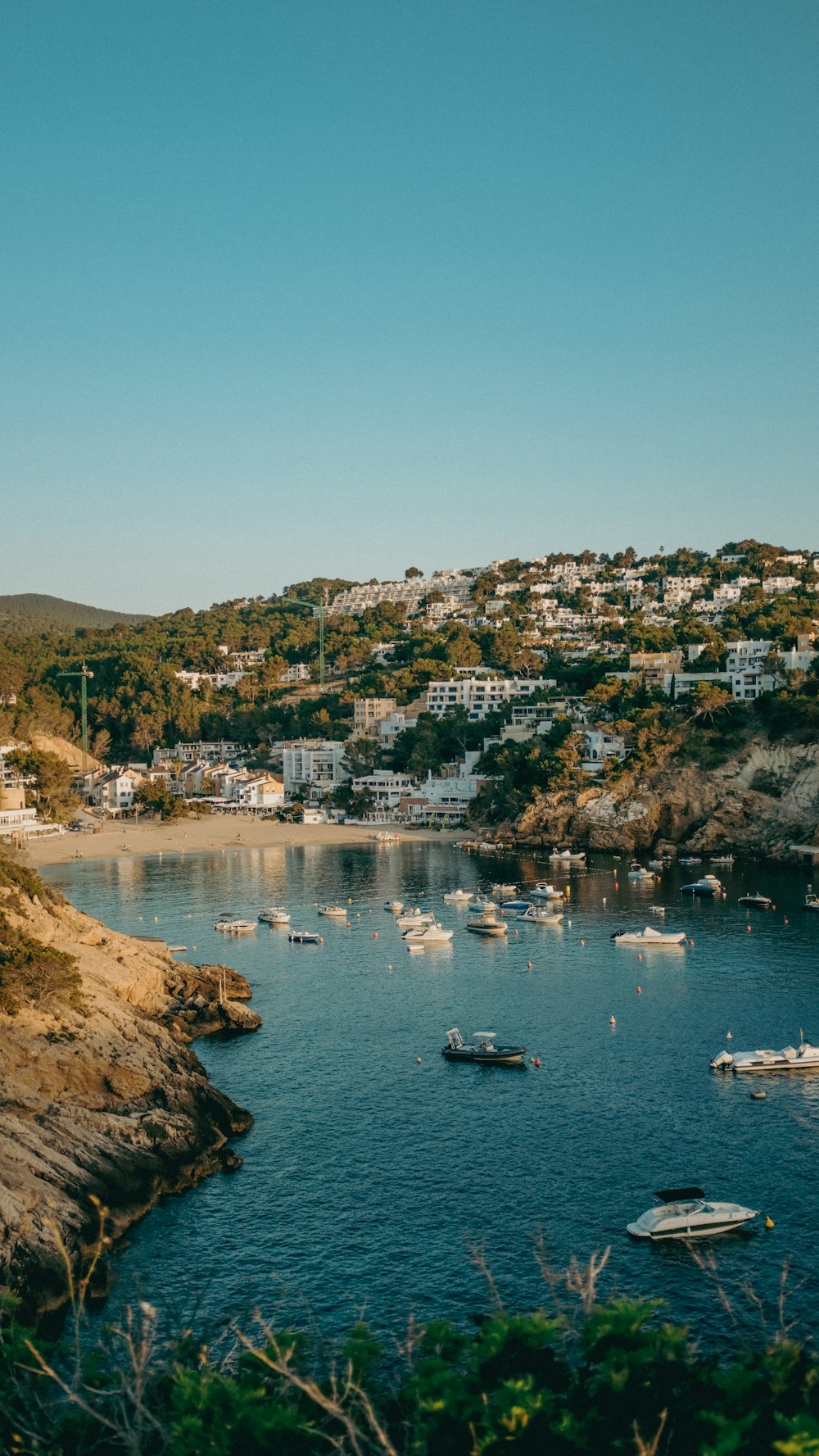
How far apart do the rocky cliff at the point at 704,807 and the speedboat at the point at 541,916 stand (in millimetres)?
21180

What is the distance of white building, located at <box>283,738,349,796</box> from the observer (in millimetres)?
106250

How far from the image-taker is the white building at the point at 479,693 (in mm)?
108625

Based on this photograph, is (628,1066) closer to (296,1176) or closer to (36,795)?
(296,1176)

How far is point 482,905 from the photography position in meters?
58.7

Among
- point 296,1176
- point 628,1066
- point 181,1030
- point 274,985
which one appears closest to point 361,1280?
point 296,1176

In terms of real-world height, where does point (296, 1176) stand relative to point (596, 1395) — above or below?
below

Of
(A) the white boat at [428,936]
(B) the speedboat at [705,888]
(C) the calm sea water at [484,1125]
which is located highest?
(B) the speedboat at [705,888]

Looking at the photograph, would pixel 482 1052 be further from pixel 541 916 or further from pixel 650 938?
pixel 541 916

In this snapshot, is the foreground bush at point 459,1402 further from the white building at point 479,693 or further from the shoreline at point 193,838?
the white building at point 479,693

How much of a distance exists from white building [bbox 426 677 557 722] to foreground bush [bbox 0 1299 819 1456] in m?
92.7

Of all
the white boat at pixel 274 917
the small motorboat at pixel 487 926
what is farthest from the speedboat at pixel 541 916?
the white boat at pixel 274 917

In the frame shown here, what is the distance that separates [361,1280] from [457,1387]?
346 inches

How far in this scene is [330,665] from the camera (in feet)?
461

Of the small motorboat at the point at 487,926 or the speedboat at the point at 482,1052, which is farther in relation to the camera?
the small motorboat at the point at 487,926
